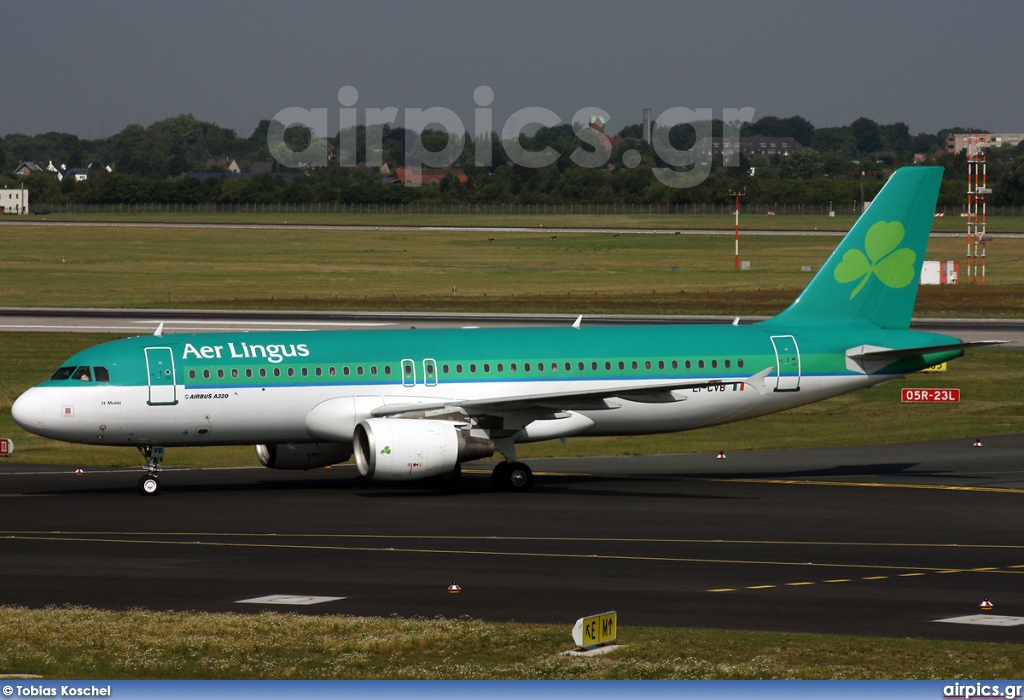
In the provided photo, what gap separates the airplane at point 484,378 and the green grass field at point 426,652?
15.4m

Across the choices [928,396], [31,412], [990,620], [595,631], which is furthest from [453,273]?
[595,631]

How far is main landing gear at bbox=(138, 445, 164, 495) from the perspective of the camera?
127 feet

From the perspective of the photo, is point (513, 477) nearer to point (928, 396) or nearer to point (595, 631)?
point (595, 631)

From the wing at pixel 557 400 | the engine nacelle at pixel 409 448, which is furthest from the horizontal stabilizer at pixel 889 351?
the engine nacelle at pixel 409 448

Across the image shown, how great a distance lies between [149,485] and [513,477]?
32.2 ft

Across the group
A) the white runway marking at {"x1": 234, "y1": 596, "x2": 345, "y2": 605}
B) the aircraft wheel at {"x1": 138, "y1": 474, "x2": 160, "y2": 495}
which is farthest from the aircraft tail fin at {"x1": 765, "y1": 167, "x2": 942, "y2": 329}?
the white runway marking at {"x1": 234, "y1": 596, "x2": 345, "y2": 605}

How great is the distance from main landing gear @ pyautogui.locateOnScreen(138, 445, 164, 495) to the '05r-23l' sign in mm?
31871

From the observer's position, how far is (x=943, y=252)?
534 ft

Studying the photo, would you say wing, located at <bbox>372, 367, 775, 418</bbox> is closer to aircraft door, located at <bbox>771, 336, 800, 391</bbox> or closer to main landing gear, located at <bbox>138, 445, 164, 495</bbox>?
aircraft door, located at <bbox>771, 336, 800, 391</bbox>

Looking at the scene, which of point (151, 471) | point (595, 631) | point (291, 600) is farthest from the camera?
point (151, 471)

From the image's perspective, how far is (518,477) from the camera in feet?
131

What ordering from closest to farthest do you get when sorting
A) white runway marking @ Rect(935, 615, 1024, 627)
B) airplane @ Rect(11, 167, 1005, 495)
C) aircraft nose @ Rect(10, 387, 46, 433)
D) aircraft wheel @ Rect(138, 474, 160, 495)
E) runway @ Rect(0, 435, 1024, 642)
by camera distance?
white runway marking @ Rect(935, 615, 1024, 627) < runway @ Rect(0, 435, 1024, 642) < aircraft nose @ Rect(10, 387, 46, 433) < airplane @ Rect(11, 167, 1005, 495) < aircraft wheel @ Rect(138, 474, 160, 495)

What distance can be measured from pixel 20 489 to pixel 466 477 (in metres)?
12.7

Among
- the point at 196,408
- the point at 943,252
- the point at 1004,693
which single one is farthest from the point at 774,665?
the point at 943,252
